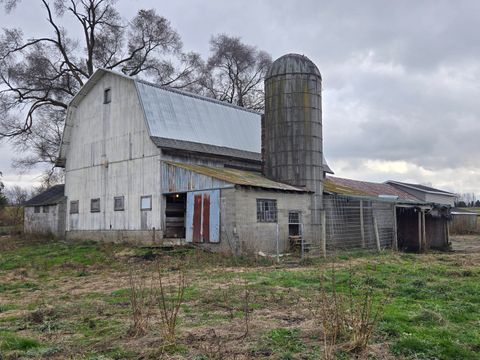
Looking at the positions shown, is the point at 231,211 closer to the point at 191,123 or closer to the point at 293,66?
the point at 191,123

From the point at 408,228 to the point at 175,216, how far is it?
13.0 meters

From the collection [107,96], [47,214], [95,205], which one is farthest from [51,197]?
[107,96]

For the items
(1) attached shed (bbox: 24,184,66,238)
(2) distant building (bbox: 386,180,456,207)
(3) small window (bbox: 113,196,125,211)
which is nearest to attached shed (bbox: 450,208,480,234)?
(2) distant building (bbox: 386,180,456,207)

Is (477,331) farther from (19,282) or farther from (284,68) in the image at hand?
(284,68)

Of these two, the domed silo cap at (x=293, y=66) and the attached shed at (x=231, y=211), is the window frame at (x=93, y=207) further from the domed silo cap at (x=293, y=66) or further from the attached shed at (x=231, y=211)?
the domed silo cap at (x=293, y=66)

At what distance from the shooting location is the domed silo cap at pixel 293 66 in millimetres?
20688

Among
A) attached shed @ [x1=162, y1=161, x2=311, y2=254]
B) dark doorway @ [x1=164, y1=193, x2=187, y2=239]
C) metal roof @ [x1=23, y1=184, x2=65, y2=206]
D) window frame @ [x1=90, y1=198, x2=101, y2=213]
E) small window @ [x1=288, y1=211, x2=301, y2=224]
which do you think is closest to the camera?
attached shed @ [x1=162, y1=161, x2=311, y2=254]

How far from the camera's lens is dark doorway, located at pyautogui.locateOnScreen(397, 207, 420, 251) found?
79.4 feet

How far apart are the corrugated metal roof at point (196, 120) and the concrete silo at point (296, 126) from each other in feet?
10.3

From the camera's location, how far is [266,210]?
58.3ft

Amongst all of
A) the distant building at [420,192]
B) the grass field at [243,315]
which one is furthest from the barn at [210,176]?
the distant building at [420,192]

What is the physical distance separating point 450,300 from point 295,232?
438 inches

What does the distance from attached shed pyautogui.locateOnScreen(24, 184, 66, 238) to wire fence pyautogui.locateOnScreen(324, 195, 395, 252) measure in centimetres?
1456

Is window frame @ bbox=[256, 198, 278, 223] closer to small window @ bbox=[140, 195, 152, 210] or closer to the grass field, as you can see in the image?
the grass field
